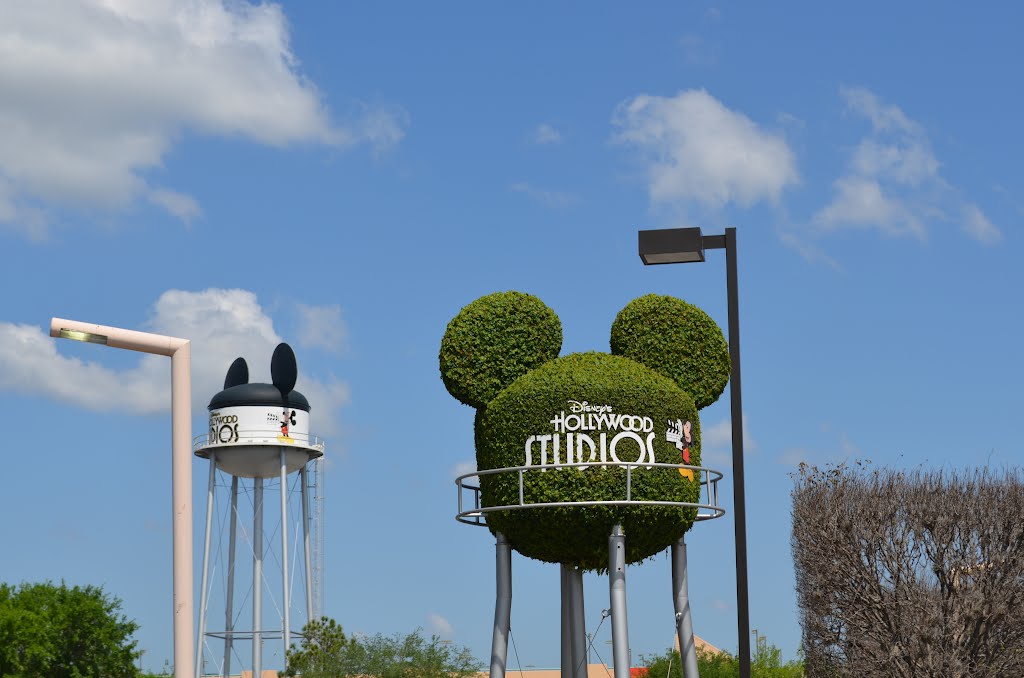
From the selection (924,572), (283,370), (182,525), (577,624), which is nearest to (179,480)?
(182,525)

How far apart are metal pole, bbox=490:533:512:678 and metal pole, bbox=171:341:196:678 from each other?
8583 mm

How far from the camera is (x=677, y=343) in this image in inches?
1093

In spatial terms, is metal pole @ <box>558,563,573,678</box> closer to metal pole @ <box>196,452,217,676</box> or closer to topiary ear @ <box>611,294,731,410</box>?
topiary ear @ <box>611,294,731,410</box>

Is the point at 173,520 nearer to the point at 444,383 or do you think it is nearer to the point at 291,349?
the point at 444,383

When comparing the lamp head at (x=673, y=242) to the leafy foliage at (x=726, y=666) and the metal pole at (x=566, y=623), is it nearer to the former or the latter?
the metal pole at (x=566, y=623)

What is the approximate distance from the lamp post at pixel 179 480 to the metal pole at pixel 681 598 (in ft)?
35.7

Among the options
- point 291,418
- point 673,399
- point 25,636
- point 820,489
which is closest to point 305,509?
point 291,418

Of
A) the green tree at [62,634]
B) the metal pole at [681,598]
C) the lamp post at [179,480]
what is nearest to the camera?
the lamp post at [179,480]

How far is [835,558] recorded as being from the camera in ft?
105

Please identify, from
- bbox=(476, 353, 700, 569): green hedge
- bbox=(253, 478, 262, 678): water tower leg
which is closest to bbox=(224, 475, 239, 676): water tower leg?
bbox=(253, 478, 262, 678): water tower leg

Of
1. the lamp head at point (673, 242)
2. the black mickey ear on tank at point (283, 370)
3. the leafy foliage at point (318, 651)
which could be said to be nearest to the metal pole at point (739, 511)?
the lamp head at point (673, 242)

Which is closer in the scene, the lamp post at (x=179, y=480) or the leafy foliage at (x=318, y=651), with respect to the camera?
the lamp post at (x=179, y=480)

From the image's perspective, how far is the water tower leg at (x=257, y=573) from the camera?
1815 inches

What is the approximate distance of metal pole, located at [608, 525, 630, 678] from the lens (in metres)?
25.7
